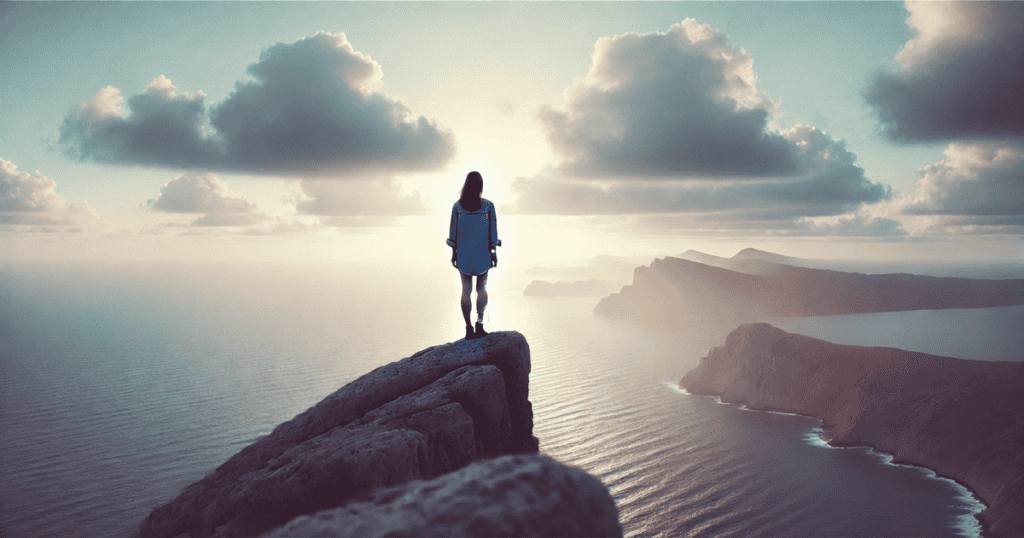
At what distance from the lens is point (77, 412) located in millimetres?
46844

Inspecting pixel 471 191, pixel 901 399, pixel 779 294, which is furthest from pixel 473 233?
pixel 779 294

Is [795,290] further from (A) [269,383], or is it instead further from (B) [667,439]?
(A) [269,383]

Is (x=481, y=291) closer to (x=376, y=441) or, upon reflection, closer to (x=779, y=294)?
(x=376, y=441)

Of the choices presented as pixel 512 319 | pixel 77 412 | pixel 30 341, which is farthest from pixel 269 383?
pixel 512 319

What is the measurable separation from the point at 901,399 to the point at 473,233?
55.9 meters

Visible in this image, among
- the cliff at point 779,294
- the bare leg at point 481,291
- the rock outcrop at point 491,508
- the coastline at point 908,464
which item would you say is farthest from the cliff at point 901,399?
the cliff at point 779,294

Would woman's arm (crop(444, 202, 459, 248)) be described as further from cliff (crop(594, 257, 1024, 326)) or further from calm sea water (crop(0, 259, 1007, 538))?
cliff (crop(594, 257, 1024, 326))

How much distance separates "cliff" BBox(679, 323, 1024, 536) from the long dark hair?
139 feet

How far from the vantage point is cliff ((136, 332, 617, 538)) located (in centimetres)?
1034

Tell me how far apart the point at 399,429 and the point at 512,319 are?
137 metres

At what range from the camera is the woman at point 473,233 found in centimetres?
1217

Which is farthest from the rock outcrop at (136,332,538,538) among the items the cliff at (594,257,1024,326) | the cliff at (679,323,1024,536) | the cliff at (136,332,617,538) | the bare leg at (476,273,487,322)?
the cliff at (594,257,1024,326)

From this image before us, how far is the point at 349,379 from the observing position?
61375mm

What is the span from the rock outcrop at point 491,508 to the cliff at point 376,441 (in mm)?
5346
